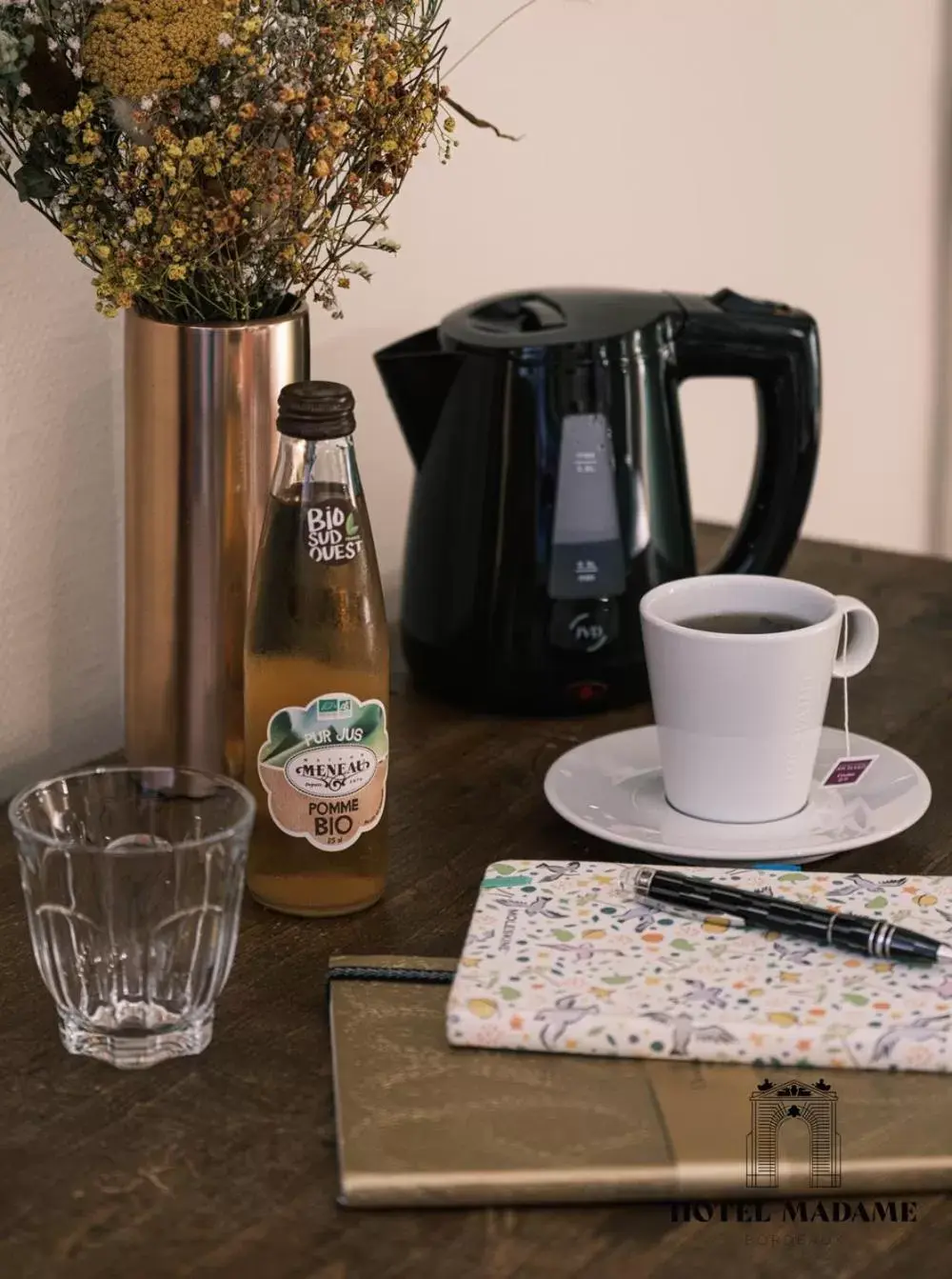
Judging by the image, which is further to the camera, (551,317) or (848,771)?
(551,317)

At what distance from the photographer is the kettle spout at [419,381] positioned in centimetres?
96

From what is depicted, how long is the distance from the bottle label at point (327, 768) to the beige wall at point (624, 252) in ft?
0.97

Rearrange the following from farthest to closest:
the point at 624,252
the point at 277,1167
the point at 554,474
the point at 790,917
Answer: the point at 624,252, the point at 554,474, the point at 790,917, the point at 277,1167

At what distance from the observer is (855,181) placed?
1.68m

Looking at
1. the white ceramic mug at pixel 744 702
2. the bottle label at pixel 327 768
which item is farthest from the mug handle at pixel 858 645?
the bottle label at pixel 327 768

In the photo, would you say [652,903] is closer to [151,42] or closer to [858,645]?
[858,645]

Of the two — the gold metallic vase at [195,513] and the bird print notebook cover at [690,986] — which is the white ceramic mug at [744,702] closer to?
the bird print notebook cover at [690,986]

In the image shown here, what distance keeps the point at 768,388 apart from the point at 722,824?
Answer: 338mm

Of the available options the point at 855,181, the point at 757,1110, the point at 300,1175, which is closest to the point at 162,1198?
the point at 300,1175

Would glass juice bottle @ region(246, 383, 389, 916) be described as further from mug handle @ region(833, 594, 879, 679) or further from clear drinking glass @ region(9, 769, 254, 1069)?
mug handle @ region(833, 594, 879, 679)

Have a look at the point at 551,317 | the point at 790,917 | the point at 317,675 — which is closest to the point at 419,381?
the point at 551,317

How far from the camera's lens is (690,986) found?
24.1 inches

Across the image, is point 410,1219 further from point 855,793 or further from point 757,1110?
point 855,793

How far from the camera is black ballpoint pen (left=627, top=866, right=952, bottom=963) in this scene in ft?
2.06
